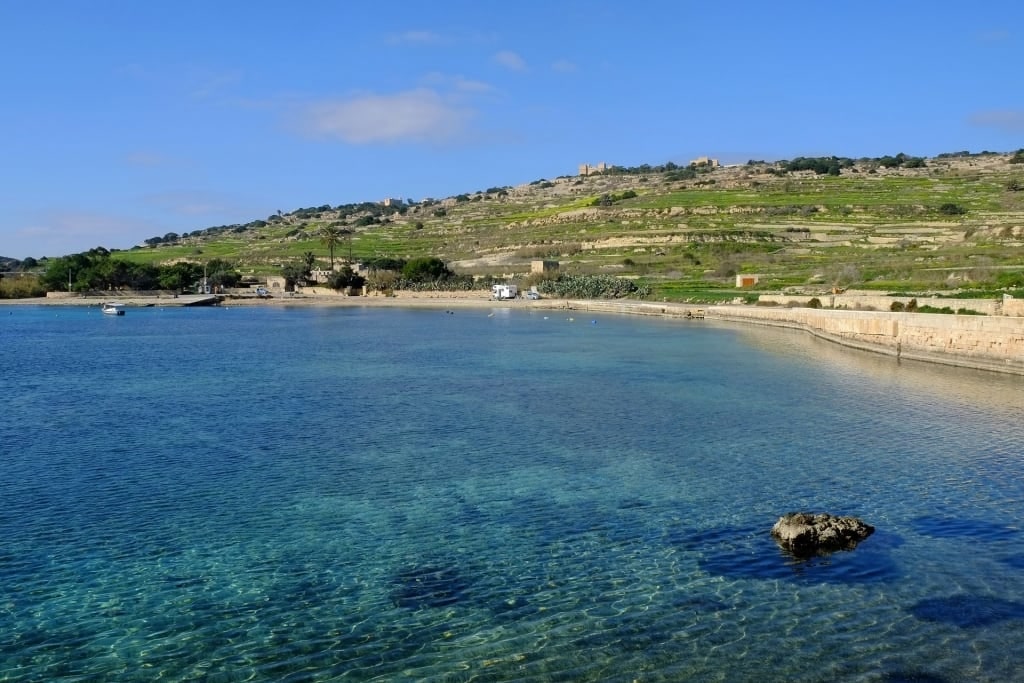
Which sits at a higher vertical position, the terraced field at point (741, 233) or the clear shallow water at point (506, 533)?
the terraced field at point (741, 233)

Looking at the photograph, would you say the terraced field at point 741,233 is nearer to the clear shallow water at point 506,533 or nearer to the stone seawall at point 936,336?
the stone seawall at point 936,336

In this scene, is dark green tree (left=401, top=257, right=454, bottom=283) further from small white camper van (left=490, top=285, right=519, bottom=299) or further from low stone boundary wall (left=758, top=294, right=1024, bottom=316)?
low stone boundary wall (left=758, top=294, right=1024, bottom=316)

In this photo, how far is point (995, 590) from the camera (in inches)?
415

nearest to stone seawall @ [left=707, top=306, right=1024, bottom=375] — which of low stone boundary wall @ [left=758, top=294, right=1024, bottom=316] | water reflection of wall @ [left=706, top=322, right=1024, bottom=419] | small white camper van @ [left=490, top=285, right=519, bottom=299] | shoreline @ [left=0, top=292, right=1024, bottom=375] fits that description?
shoreline @ [left=0, top=292, right=1024, bottom=375]

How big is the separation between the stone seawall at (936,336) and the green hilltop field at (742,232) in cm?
562

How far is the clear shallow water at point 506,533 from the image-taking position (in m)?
8.96

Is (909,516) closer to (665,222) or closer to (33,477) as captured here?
(33,477)

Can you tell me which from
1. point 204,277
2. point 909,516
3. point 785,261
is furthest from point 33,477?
point 204,277

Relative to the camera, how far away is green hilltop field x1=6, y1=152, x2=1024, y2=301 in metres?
65.8

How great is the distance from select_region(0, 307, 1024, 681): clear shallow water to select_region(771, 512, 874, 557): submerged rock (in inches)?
10.2

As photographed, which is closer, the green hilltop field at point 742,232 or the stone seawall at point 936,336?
the stone seawall at point 936,336

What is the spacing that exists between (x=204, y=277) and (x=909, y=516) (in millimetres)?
107317

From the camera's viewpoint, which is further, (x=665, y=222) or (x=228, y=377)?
(x=665, y=222)

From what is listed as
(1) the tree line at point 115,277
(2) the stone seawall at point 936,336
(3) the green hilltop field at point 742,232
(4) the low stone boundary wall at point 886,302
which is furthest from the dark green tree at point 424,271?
(2) the stone seawall at point 936,336
